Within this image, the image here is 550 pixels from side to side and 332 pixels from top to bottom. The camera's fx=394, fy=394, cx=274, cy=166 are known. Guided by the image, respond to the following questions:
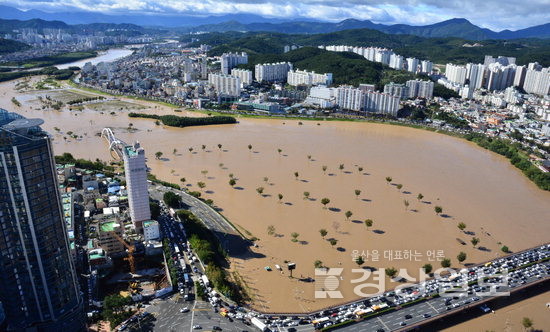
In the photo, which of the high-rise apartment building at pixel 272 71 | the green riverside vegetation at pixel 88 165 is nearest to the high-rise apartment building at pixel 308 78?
the high-rise apartment building at pixel 272 71

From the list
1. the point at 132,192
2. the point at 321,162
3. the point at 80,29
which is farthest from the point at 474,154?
the point at 80,29

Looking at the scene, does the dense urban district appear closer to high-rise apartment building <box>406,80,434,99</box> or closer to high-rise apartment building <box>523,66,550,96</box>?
high-rise apartment building <box>406,80,434,99</box>

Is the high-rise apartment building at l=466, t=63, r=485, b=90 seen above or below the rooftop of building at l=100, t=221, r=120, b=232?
above

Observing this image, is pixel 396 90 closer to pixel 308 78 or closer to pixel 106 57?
pixel 308 78

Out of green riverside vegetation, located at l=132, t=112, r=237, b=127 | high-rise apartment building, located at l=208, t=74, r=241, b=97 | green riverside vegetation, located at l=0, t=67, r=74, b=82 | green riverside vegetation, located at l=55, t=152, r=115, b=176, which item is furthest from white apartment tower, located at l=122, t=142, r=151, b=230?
green riverside vegetation, located at l=0, t=67, r=74, b=82

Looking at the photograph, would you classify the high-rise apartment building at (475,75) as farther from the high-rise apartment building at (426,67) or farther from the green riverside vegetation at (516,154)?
the green riverside vegetation at (516,154)

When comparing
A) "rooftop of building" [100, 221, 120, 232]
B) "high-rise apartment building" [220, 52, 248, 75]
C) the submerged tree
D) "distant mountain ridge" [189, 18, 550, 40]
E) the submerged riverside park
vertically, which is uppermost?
"distant mountain ridge" [189, 18, 550, 40]

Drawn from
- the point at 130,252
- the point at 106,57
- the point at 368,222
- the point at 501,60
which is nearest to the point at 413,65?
the point at 501,60
